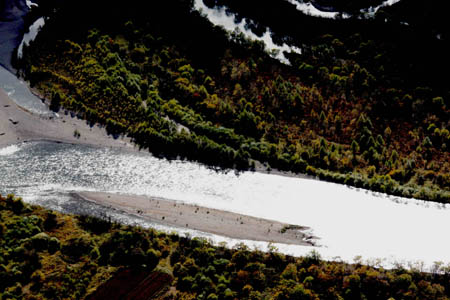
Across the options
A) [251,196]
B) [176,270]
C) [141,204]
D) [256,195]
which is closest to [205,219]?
[251,196]

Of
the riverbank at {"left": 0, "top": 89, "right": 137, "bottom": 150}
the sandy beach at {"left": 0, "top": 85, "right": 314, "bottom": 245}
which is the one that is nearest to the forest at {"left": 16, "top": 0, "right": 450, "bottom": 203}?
the riverbank at {"left": 0, "top": 89, "right": 137, "bottom": 150}

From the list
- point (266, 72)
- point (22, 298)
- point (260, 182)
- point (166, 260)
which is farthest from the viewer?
point (266, 72)

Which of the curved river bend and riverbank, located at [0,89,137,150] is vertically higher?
riverbank, located at [0,89,137,150]

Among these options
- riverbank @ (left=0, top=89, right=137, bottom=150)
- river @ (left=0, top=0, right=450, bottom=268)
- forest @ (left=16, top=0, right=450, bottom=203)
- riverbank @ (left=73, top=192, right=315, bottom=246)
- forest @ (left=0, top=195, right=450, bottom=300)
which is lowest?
forest @ (left=0, top=195, right=450, bottom=300)

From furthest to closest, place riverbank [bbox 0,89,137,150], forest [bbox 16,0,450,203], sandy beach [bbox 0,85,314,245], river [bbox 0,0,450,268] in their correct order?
riverbank [bbox 0,89,137,150]
forest [bbox 16,0,450,203]
sandy beach [bbox 0,85,314,245]
river [bbox 0,0,450,268]

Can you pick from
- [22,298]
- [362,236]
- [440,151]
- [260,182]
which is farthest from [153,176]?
[440,151]

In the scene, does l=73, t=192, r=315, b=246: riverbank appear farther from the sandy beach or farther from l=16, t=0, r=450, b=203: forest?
l=16, t=0, r=450, b=203: forest

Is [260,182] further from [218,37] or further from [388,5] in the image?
[388,5]
